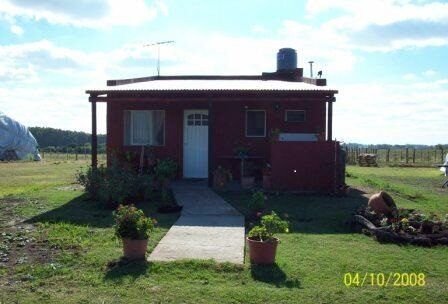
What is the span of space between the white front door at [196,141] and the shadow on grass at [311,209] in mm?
3287

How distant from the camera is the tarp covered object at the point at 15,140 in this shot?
42.2 m

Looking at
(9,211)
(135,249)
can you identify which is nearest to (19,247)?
(135,249)

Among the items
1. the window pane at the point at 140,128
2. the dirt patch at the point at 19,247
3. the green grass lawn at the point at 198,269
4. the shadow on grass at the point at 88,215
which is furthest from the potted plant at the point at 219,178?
the dirt patch at the point at 19,247

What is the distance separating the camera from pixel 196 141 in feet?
51.7

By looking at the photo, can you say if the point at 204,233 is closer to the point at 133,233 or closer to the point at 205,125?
the point at 133,233

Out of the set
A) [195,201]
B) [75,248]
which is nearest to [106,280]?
[75,248]

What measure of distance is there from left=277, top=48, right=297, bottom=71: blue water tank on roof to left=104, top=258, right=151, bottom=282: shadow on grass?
14.9 metres

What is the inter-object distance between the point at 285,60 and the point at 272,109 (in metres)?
5.43

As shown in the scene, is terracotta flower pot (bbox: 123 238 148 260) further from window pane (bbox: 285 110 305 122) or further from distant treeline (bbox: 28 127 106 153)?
distant treeline (bbox: 28 127 106 153)

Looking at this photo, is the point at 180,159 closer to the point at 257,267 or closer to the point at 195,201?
the point at 195,201

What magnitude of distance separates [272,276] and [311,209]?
4921 mm

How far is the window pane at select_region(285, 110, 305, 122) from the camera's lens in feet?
51.0

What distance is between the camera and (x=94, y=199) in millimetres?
11750
